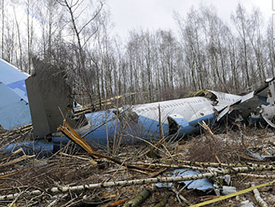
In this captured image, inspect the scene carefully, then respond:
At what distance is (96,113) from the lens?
7000 millimetres

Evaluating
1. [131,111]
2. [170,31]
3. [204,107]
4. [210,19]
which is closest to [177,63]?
[170,31]

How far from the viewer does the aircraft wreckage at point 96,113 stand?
5801mm

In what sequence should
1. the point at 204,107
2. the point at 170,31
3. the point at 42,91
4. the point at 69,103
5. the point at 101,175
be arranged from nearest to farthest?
1. the point at 101,175
2. the point at 42,91
3. the point at 69,103
4. the point at 204,107
5. the point at 170,31

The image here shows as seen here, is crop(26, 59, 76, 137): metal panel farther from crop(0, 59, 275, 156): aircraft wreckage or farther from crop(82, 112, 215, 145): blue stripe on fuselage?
crop(82, 112, 215, 145): blue stripe on fuselage

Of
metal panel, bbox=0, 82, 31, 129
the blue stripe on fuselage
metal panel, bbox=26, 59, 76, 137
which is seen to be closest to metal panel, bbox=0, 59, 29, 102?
metal panel, bbox=0, 82, 31, 129

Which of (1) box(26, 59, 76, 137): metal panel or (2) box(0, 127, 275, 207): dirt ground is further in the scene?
(1) box(26, 59, 76, 137): metal panel

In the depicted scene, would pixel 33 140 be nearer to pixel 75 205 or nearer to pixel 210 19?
pixel 75 205

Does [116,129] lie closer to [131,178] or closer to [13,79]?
[131,178]

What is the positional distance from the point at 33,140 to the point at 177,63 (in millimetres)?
33334

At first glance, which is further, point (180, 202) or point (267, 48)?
point (267, 48)

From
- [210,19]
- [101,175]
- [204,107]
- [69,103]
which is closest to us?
[101,175]

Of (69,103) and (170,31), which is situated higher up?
(170,31)

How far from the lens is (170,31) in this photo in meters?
34.1

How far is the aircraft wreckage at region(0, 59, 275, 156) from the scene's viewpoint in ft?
19.0
